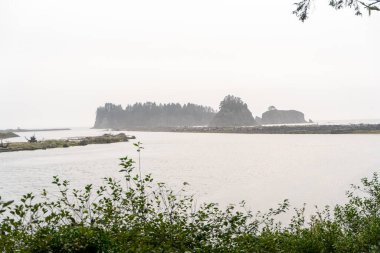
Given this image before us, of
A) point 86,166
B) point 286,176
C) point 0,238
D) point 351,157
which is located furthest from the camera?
point 351,157

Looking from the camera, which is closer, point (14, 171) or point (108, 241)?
point (108, 241)

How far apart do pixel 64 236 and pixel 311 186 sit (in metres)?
26.6

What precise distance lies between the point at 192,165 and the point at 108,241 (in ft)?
129

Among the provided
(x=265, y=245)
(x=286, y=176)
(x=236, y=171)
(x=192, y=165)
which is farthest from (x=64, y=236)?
(x=192, y=165)

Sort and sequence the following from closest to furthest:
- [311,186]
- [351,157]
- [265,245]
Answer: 1. [265,245]
2. [311,186]
3. [351,157]

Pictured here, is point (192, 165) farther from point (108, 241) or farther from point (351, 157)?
point (108, 241)

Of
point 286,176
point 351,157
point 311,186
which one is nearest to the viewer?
point 311,186

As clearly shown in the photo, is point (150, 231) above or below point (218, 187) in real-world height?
above

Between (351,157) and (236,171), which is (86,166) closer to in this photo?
(236,171)

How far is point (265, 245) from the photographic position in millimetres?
9734

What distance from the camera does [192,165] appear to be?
48406 mm

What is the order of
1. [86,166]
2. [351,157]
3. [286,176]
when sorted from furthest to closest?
[351,157] < [86,166] < [286,176]

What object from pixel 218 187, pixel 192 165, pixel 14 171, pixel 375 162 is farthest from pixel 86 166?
pixel 375 162

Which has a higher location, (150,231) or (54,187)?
(150,231)
